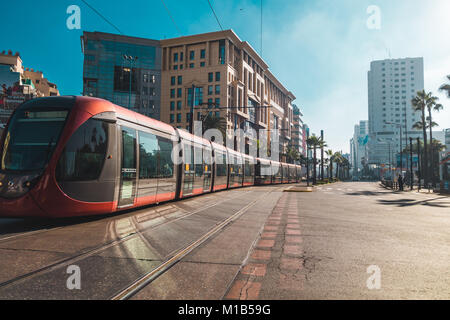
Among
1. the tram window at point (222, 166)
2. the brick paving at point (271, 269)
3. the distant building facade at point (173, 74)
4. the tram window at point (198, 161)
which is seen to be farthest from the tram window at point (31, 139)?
the distant building facade at point (173, 74)

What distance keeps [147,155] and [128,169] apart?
1.16 metres

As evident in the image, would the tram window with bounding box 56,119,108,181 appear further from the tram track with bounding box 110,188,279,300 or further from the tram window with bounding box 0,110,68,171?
the tram track with bounding box 110,188,279,300

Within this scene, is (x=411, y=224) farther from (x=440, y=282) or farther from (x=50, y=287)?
(x=50, y=287)

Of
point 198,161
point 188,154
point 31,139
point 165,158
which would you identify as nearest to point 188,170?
point 188,154

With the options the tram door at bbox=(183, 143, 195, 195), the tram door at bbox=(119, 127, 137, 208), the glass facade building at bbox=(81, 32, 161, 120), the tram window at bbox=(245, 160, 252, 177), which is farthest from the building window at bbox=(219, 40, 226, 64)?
the tram door at bbox=(119, 127, 137, 208)

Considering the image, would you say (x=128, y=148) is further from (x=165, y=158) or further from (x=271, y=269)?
(x=271, y=269)

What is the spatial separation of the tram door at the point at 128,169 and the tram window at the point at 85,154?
0.82 meters

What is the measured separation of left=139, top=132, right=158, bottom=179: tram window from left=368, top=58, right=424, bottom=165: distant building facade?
168146mm

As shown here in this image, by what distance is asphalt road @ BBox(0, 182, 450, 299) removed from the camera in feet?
11.2

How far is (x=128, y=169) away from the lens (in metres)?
8.74

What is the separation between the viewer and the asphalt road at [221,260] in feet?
11.2

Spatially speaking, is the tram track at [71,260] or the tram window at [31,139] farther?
the tram window at [31,139]

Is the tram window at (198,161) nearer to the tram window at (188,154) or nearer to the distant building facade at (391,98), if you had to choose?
the tram window at (188,154)

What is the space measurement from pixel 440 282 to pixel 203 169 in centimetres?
1303
